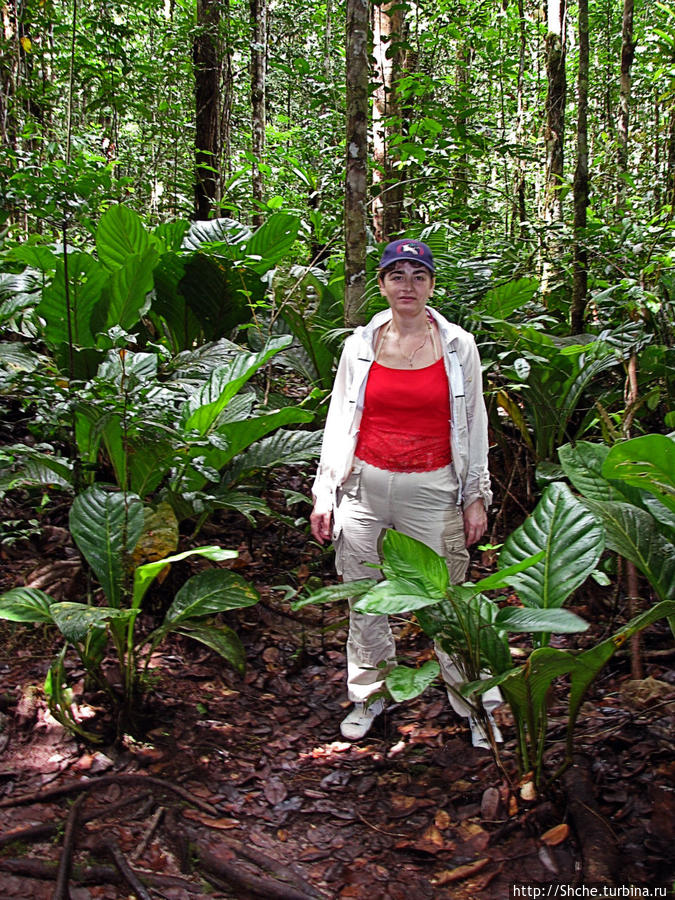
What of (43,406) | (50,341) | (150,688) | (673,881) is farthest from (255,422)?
(673,881)

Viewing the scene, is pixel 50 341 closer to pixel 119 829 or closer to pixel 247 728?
pixel 247 728

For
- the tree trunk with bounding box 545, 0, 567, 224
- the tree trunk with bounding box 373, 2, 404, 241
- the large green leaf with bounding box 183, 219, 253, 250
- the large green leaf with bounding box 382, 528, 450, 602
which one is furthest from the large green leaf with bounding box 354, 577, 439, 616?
the tree trunk with bounding box 545, 0, 567, 224

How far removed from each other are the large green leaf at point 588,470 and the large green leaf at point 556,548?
0.59ft

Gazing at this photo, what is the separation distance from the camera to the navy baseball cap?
2520 mm

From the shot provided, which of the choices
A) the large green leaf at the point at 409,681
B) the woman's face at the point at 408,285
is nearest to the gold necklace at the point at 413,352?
the woman's face at the point at 408,285

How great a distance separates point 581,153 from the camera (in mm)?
4465

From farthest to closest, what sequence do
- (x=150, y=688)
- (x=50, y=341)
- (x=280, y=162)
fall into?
(x=280, y=162), (x=50, y=341), (x=150, y=688)

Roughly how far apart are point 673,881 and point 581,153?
154 inches

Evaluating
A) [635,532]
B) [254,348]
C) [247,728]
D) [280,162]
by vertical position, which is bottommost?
[247,728]

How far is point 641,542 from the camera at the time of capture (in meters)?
2.19

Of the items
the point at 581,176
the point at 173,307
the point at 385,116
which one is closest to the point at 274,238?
the point at 173,307

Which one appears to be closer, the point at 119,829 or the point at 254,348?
the point at 119,829

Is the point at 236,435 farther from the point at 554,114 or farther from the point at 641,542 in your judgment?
the point at 554,114

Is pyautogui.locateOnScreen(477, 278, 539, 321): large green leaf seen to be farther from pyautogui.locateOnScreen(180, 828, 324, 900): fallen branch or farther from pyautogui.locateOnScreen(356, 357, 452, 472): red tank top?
pyautogui.locateOnScreen(180, 828, 324, 900): fallen branch
